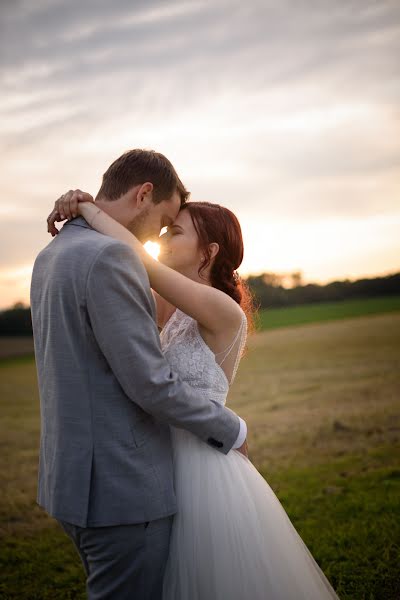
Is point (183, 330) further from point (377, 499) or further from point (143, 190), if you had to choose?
point (377, 499)

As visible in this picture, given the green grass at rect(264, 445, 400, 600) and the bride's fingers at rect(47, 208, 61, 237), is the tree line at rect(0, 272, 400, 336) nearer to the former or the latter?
the green grass at rect(264, 445, 400, 600)

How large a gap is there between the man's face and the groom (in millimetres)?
515

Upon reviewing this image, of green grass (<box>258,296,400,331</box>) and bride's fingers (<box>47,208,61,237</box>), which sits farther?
green grass (<box>258,296,400,331</box>)

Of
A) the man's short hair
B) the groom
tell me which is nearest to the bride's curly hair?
the man's short hair

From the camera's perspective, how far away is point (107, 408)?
7.33 ft

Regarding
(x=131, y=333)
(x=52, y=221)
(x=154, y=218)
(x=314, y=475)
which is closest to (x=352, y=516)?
(x=314, y=475)

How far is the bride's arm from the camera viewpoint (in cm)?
251

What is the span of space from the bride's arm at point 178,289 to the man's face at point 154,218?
0.27 m

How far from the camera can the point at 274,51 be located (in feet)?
27.8

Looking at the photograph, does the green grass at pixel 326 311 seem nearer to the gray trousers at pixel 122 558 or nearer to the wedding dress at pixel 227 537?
the wedding dress at pixel 227 537

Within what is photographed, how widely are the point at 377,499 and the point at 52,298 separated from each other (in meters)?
5.40

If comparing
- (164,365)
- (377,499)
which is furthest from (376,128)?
(164,365)

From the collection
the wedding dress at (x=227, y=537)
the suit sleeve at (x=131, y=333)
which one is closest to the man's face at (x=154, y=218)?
the suit sleeve at (x=131, y=333)

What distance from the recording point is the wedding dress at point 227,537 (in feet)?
8.34
